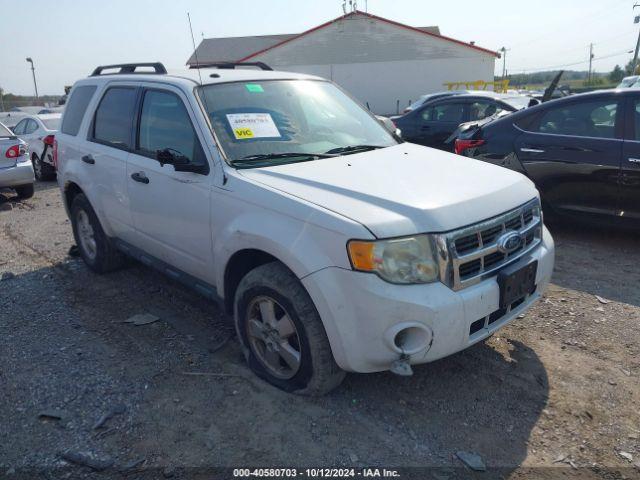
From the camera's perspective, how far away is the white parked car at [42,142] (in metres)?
11.4

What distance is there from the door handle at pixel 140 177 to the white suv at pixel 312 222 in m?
0.01

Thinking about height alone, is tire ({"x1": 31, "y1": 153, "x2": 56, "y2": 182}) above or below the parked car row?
below

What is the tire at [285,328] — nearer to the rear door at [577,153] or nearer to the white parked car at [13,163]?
the rear door at [577,153]

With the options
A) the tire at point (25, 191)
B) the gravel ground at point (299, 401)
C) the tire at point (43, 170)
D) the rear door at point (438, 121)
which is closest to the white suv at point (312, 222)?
the gravel ground at point (299, 401)

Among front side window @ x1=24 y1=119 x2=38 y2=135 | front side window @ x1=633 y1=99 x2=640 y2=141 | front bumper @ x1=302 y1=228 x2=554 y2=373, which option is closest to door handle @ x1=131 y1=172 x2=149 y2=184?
front bumper @ x1=302 y1=228 x2=554 y2=373

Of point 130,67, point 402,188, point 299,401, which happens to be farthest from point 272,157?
point 130,67

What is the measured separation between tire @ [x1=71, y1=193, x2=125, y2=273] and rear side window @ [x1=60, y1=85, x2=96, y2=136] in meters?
0.69

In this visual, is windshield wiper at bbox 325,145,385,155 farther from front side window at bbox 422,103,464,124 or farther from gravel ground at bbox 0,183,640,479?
front side window at bbox 422,103,464,124

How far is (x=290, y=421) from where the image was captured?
9.59 feet

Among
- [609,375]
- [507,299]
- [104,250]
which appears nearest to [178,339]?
[104,250]

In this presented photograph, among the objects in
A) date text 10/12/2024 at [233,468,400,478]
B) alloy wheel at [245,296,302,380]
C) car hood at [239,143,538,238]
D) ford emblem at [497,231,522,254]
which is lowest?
date text 10/12/2024 at [233,468,400,478]

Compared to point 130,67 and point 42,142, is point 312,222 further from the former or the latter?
point 42,142

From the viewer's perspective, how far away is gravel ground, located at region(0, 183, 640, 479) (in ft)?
8.74

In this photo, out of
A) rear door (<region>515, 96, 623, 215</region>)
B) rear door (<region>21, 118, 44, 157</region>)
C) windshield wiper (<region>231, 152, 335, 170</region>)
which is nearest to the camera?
windshield wiper (<region>231, 152, 335, 170</region>)
